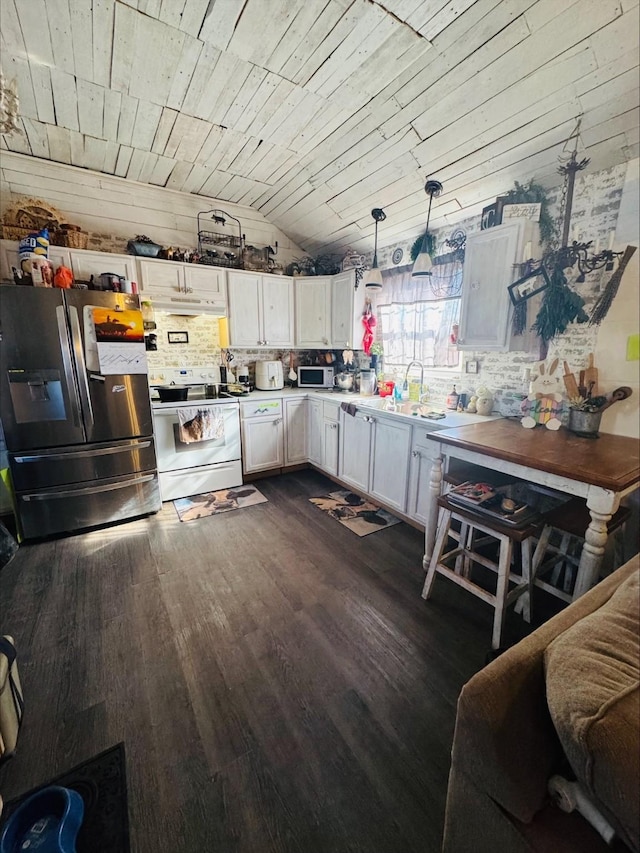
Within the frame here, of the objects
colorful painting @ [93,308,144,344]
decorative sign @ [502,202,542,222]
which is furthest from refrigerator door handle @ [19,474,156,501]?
decorative sign @ [502,202,542,222]

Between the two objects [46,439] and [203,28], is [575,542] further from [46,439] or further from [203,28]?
[46,439]

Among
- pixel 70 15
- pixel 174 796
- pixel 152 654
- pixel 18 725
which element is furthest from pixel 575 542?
pixel 70 15

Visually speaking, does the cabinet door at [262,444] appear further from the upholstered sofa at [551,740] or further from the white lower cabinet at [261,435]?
the upholstered sofa at [551,740]

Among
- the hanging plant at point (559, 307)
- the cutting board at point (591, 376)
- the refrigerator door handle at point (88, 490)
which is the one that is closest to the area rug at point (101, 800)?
the refrigerator door handle at point (88, 490)

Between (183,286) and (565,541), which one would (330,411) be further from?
(565,541)

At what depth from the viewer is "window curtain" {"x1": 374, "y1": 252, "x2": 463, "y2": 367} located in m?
2.82

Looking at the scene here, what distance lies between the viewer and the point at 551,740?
2.39ft

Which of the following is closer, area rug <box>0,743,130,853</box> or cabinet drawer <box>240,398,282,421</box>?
area rug <box>0,743,130,853</box>

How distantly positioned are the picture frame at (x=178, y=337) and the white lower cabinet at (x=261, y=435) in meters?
0.88

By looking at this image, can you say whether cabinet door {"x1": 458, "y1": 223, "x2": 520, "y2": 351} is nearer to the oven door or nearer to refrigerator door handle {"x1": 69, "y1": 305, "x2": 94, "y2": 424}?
the oven door

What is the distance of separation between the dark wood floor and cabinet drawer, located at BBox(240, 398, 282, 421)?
134cm

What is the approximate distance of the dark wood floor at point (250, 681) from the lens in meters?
1.10

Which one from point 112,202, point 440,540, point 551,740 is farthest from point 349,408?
point 112,202

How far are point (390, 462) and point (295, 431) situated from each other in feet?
4.28
